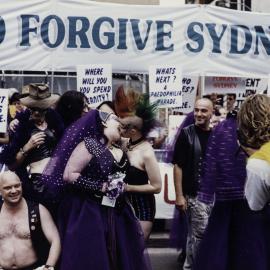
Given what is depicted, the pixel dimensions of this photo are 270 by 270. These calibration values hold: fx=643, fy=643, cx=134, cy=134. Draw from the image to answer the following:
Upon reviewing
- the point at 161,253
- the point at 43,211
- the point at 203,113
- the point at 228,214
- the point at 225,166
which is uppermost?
the point at 203,113

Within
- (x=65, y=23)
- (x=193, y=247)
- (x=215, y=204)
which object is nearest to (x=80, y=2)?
(x=65, y=23)

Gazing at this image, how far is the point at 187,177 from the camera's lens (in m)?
5.95

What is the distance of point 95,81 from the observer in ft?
25.4

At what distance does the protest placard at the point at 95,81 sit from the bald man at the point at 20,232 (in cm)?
340

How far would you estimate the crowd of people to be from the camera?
3459 millimetres

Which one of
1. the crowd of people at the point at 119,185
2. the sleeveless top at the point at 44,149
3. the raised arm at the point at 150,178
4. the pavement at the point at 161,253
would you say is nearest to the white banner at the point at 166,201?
the pavement at the point at 161,253

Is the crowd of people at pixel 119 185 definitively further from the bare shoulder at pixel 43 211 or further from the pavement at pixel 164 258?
the pavement at pixel 164 258

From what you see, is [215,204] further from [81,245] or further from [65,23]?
[65,23]

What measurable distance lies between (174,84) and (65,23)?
5.18 feet

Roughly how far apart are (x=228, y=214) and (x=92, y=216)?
37.9 inches

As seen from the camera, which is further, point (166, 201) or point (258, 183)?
point (166, 201)

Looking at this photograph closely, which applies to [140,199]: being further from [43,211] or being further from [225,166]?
[225,166]

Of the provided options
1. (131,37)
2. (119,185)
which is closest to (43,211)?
(119,185)

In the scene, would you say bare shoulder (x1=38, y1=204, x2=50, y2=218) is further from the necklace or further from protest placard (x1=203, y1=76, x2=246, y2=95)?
protest placard (x1=203, y1=76, x2=246, y2=95)
